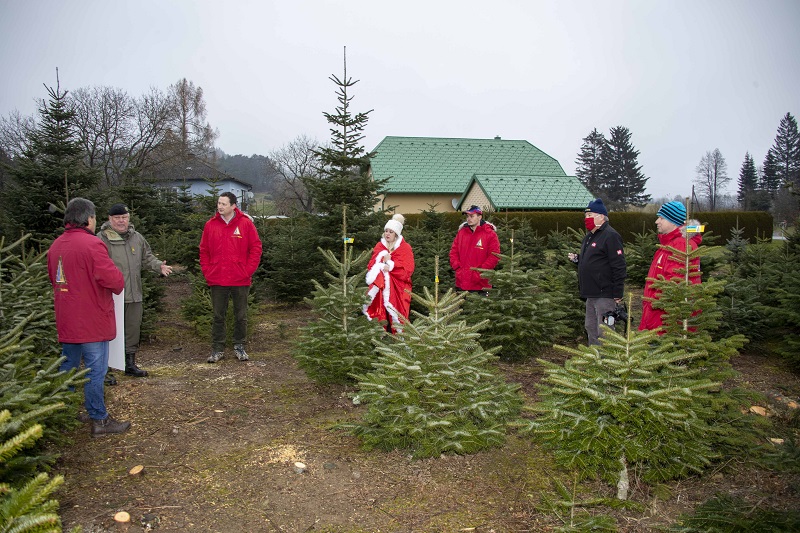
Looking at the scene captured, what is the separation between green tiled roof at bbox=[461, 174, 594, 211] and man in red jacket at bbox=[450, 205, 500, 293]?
23.3 m

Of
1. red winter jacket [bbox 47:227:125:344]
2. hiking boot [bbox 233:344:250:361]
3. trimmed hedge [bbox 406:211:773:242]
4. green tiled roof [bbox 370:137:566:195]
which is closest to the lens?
red winter jacket [bbox 47:227:125:344]

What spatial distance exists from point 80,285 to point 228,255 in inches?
95.5

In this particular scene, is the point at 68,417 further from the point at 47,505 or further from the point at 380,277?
the point at 380,277

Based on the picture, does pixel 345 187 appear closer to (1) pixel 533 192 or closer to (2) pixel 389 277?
(2) pixel 389 277

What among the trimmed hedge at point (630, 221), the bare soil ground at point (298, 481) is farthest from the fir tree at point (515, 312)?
the trimmed hedge at point (630, 221)

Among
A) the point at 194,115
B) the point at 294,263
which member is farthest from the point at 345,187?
the point at 194,115

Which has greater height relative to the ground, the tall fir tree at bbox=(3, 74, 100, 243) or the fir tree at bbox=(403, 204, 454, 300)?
the tall fir tree at bbox=(3, 74, 100, 243)

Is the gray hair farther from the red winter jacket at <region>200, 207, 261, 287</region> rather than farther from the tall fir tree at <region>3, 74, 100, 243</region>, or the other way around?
the tall fir tree at <region>3, 74, 100, 243</region>

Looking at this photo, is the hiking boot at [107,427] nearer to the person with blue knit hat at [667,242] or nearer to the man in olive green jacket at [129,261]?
the man in olive green jacket at [129,261]

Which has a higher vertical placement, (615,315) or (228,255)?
(228,255)

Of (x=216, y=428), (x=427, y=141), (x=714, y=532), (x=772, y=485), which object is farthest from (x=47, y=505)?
(x=427, y=141)

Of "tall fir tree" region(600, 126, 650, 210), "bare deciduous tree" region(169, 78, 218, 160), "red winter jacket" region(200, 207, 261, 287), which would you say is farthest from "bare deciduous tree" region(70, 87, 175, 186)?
"tall fir tree" region(600, 126, 650, 210)

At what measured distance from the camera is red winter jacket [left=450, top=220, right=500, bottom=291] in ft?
25.5

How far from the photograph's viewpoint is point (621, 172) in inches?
2591
